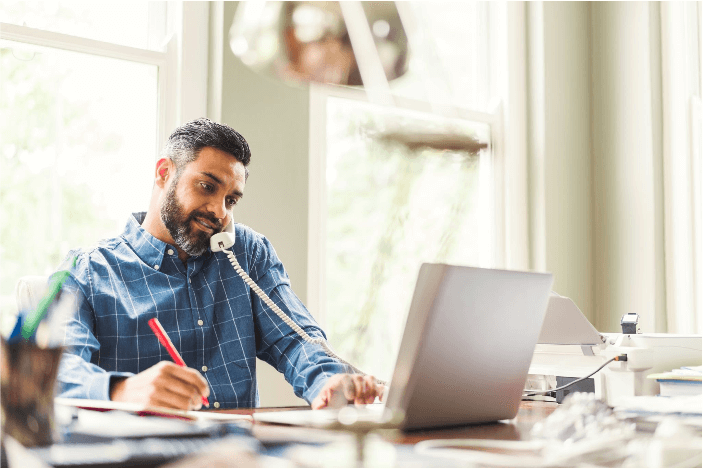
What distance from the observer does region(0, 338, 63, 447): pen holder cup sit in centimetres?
76

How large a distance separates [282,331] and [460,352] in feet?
2.76

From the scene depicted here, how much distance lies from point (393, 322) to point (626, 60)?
1733 millimetres

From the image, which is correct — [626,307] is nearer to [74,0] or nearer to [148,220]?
[148,220]

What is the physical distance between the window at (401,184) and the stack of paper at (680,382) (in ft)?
4.64

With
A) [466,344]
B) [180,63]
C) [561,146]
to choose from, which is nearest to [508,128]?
[561,146]

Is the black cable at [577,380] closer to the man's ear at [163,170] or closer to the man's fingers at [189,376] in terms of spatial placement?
the man's fingers at [189,376]

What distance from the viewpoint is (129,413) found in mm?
1062

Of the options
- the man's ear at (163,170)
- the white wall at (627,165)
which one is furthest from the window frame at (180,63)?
the white wall at (627,165)

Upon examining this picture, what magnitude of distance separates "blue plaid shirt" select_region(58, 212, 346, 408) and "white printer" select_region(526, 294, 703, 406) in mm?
517

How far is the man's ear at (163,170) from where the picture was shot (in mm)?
1781

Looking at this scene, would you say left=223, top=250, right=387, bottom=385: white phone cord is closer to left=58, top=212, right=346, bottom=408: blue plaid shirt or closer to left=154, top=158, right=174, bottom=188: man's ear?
left=58, top=212, right=346, bottom=408: blue plaid shirt

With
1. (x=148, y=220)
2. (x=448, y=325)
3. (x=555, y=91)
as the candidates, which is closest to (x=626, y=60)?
(x=555, y=91)

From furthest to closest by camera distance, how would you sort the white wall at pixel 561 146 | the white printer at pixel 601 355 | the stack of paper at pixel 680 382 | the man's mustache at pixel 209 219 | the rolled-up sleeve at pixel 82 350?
the white wall at pixel 561 146, the man's mustache at pixel 209 219, the white printer at pixel 601 355, the stack of paper at pixel 680 382, the rolled-up sleeve at pixel 82 350

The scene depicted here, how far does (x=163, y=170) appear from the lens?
70.5 inches
